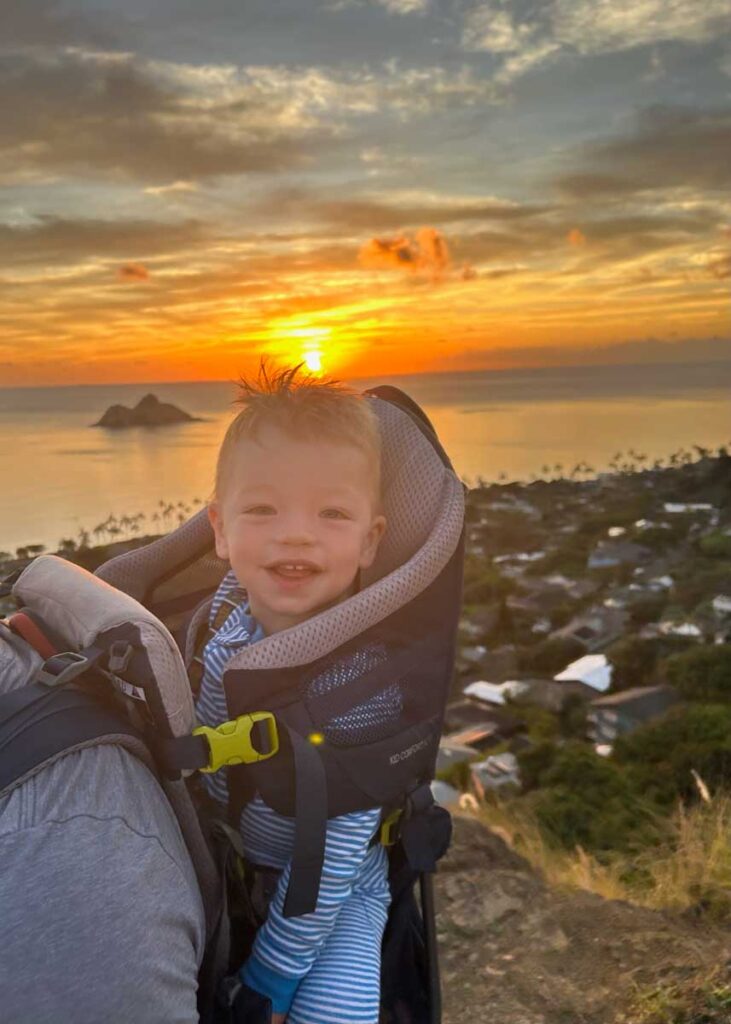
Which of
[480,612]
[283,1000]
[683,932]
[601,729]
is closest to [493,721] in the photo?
[601,729]

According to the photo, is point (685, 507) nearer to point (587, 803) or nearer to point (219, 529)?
point (587, 803)

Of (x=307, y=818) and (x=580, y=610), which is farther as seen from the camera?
(x=580, y=610)

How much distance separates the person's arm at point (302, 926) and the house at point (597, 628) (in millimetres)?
34498

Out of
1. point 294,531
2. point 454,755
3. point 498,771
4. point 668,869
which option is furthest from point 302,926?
point 454,755

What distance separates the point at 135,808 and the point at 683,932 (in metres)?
3.31

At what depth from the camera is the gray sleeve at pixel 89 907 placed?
1.18 m

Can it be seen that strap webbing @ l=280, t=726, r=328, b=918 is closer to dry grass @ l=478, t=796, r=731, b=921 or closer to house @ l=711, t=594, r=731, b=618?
dry grass @ l=478, t=796, r=731, b=921

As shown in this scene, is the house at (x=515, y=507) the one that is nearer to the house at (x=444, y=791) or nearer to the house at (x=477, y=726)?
the house at (x=477, y=726)

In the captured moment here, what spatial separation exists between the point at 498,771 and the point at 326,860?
Answer: 21.0 metres

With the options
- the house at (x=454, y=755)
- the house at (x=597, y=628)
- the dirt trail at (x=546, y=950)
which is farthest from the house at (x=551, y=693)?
the dirt trail at (x=546, y=950)

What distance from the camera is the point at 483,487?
61906mm

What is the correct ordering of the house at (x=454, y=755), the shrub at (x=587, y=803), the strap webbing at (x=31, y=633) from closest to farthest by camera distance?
the strap webbing at (x=31, y=633) → the shrub at (x=587, y=803) → the house at (x=454, y=755)

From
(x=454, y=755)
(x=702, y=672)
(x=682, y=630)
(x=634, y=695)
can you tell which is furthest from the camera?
(x=682, y=630)

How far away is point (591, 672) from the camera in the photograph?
106 feet
